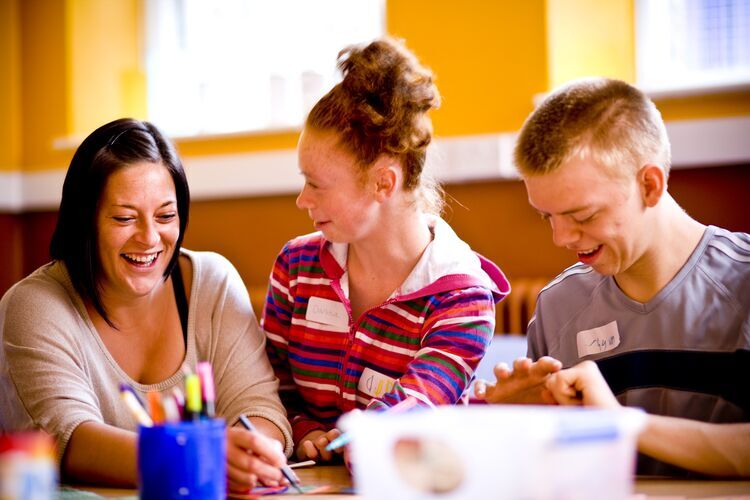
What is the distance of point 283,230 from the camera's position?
327 cm

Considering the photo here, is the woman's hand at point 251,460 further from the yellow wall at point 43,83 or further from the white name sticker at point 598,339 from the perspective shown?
the yellow wall at point 43,83

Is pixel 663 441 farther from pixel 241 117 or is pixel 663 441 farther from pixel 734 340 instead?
pixel 241 117

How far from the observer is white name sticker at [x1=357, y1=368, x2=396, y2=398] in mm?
1536

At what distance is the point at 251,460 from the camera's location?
3.65ft

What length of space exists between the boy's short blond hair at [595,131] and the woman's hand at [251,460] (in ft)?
1.85

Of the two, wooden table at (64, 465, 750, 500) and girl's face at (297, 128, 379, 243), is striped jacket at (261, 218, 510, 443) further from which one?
wooden table at (64, 465, 750, 500)

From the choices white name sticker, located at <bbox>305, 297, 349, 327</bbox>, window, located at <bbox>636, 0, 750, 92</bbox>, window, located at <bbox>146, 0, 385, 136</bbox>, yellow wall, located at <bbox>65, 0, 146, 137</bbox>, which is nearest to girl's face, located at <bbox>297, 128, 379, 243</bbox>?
white name sticker, located at <bbox>305, 297, 349, 327</bbox>

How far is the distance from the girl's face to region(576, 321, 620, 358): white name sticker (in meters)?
0.45

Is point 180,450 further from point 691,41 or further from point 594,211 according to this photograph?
point 691,41

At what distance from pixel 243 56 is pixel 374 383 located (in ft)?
7.87

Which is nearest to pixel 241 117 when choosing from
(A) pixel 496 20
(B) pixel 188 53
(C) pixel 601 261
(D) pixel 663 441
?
(B) pixel 188 53

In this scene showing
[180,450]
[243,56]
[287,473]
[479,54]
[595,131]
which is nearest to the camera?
[180,450]

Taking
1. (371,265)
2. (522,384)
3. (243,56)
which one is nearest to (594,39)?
(243,56)

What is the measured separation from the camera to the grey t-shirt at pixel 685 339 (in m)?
1.29
